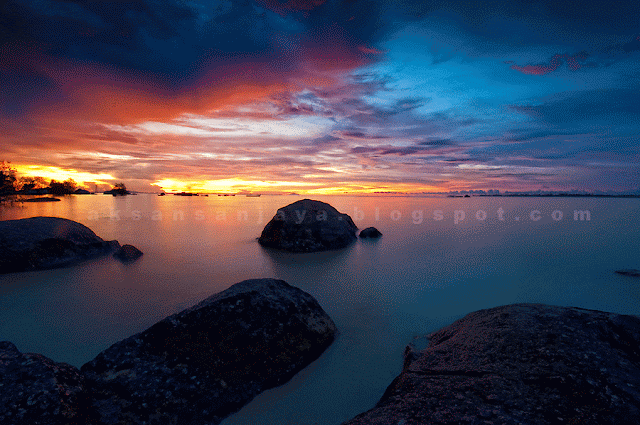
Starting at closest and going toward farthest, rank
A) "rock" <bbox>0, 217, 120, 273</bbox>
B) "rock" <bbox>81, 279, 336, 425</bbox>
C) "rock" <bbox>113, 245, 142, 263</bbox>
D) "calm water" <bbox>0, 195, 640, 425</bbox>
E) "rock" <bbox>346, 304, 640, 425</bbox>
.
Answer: "rock" <bbox>346, 304, 640, 425</bbox> < "rock" <bbox>81, 279, 336, 425</bbox> < "calm water" <bbox>0, 195, 640, 425</bbox> < "rock" <bbox>0, 217, 120, 273</bbox> < "rock" <bbox>113, 245, 142, 263</bbox>

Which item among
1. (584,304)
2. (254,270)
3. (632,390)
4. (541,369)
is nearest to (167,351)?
(541,369)

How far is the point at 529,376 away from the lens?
2.51 m

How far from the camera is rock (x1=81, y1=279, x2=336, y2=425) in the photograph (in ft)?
9.46

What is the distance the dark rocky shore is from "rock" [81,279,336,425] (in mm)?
10

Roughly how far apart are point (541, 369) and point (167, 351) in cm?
427

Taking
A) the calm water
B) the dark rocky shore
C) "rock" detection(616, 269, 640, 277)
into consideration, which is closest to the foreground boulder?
the calm water

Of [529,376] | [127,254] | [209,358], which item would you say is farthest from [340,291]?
[127,254]

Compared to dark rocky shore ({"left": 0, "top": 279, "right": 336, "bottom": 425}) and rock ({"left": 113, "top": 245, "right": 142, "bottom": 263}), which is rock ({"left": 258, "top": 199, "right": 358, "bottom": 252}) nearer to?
rock ({"left": 113, "top": 245, "right": 142, "bottom": 263})

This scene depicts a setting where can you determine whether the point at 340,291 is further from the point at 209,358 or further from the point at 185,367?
the point at 185,367

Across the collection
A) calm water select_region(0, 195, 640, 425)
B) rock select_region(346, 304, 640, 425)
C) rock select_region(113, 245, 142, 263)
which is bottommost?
calm water select_region(0, 195, 640, 425)

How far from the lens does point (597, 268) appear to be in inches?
364

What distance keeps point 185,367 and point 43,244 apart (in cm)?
936

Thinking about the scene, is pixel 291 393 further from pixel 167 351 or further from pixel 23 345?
pixel 23 345

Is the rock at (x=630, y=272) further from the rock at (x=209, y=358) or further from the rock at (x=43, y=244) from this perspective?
the rock at (x=43, y=244)
